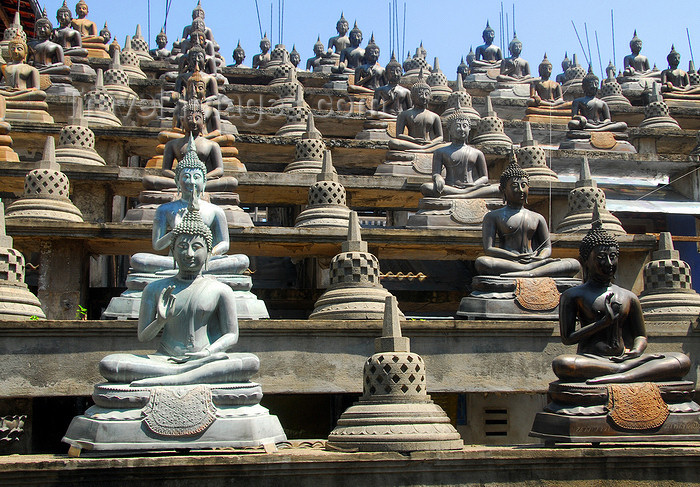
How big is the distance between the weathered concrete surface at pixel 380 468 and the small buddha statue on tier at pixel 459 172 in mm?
7317

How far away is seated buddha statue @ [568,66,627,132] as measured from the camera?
67.6 feet

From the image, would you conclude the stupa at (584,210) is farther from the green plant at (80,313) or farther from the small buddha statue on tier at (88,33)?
the small buddha statue on tier at (88,33)

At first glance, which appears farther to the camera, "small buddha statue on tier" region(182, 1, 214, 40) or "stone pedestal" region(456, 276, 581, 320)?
"small buddha statue on tier" region(182, 1, 214, 40)

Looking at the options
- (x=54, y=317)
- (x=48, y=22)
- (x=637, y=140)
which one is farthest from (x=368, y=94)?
(x=54, y=317)

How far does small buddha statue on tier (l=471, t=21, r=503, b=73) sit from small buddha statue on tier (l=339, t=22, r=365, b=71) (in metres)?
4.65

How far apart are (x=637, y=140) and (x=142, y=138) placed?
462 inches

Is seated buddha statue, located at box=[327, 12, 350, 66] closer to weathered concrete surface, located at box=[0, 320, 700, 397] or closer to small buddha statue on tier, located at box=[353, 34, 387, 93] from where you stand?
small buddha statue on tier, located at box=[353, 34, 387, 93]

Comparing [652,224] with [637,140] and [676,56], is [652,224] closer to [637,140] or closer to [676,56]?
[637,140]

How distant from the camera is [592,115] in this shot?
21.0 meters

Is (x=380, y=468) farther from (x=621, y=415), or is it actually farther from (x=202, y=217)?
(x=202, y=217)

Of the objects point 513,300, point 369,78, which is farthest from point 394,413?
point 369,78

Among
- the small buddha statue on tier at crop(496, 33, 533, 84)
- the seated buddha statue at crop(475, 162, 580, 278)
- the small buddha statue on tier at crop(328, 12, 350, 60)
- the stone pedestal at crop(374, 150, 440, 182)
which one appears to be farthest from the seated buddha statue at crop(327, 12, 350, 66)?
the seated buddha statue at crop(475, 162, 580, 278)

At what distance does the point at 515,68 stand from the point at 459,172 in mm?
18695

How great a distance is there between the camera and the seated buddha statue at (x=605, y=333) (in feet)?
24.9
